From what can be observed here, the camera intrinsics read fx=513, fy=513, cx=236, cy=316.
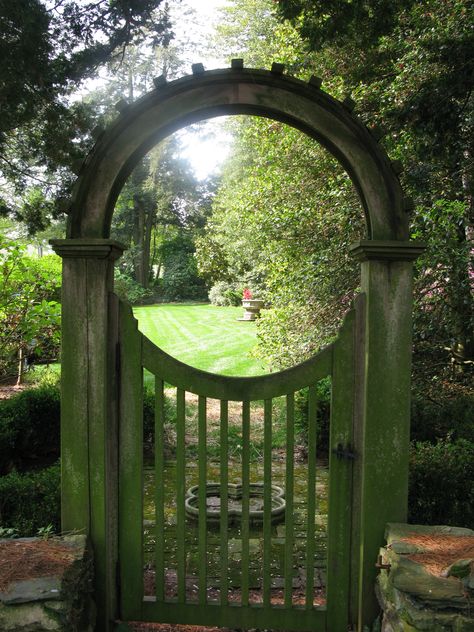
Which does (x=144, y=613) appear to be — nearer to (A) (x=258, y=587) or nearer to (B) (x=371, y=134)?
(A) (x=258, y=587)

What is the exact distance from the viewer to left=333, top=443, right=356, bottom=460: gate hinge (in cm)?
281

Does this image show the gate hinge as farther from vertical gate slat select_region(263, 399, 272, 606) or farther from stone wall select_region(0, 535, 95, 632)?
stone wall select_region(0, 535, 95, 632)

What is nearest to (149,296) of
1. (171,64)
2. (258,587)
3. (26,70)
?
(171,64)

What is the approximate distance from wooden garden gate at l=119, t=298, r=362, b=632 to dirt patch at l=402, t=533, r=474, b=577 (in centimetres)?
42

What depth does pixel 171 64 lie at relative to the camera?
73.1ft

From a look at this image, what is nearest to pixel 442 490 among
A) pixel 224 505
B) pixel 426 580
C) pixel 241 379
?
pixel 426 580

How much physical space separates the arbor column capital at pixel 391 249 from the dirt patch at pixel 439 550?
4.74 ft

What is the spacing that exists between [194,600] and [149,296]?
97.0ft

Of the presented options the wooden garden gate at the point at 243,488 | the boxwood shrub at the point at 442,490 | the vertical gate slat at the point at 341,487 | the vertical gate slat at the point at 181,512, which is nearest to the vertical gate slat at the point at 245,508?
the wooden garden gate at the point at 243,488

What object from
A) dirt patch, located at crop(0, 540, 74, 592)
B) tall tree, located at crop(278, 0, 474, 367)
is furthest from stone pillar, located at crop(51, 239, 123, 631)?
tall tree, located at crop(278, 0, 474, 367)

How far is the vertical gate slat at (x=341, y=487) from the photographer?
111 inches

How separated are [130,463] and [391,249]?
6.05ft

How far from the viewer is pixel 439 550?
2.49m

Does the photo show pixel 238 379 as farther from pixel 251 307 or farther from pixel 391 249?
pixel 251 307
